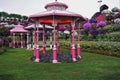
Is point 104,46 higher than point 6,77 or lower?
higher

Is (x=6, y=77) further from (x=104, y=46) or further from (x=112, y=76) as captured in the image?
(x=104, y=46)

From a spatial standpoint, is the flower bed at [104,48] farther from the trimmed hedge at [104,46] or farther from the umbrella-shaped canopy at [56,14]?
the umbrella-shaped canopy at [56,14]

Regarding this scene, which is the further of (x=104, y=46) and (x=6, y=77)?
(x=104, y=46)

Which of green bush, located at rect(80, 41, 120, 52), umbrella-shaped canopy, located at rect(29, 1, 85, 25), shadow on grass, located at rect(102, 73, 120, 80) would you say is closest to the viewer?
shadow on grass, located at rect(102, 73, 120, 80)

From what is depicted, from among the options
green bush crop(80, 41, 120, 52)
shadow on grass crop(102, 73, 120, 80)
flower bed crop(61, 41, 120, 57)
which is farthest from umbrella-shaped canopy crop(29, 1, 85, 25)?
shadow on grass crop(102, 73, 120, 80)

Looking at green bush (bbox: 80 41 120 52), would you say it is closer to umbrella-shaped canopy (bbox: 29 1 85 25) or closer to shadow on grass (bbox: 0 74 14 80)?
umbrella-shaped canopy (bbox: 29 1 85 25)

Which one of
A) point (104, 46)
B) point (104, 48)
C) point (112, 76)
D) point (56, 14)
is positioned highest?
point (56, 14)

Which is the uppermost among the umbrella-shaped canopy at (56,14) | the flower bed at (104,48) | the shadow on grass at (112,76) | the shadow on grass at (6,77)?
the umbrella-shaped canopy at (56,14)

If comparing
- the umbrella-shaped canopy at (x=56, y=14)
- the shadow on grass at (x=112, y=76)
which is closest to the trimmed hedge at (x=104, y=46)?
the umbrella-shaped canopy at (x=56, y=14)

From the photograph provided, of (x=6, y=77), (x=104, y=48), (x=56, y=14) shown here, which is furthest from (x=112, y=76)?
(x=104, y=48)

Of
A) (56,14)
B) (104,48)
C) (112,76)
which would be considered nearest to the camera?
(112,76)

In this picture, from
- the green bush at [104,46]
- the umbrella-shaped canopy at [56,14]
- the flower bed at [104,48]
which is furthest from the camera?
the green bush at [104,46]

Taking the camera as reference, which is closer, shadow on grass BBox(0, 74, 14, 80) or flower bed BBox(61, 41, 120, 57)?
shadow on grass BBox(0, 74, 14, 80)

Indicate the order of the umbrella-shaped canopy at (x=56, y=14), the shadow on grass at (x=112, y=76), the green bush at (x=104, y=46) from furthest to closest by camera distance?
the green bush at (x=104, y=46) → the umbrella-shaped canopy at (x=56, y=14) → the shadow on grass at (x=112, y=76)
